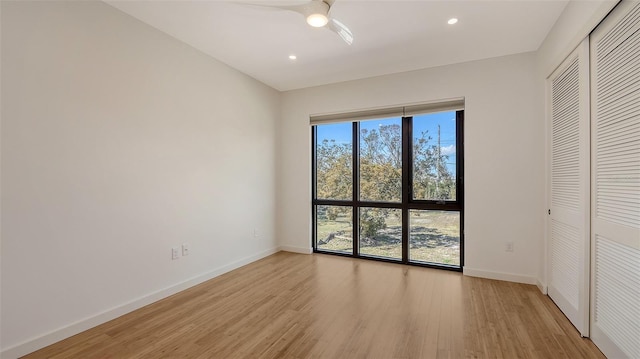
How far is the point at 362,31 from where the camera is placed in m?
2.72

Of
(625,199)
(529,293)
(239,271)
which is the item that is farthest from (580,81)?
(239,271)

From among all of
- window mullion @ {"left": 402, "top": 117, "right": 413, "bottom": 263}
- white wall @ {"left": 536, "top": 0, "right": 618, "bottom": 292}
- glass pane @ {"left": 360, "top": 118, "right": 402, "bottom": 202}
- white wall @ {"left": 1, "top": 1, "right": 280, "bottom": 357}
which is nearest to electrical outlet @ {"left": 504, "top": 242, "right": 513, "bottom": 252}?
white wall @ {"left": 536, "top": 0, "right": 618, "bottom": 292}

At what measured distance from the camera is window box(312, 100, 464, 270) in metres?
3.66

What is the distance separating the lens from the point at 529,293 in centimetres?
286

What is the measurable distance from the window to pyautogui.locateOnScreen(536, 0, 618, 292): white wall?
84 centimetres

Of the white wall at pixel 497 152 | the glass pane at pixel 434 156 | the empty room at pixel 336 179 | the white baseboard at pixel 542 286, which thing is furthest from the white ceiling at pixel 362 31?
the white baseboard at pixel 542 286

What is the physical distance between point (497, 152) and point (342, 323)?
2.63 metres

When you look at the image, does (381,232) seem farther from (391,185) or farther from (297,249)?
(297,249)

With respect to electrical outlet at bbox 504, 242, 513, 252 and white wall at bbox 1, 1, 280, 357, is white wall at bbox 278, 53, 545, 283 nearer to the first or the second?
electrical outlet at bbox 504, 242, 513, 252

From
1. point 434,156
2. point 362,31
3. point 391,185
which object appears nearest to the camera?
point 362,31

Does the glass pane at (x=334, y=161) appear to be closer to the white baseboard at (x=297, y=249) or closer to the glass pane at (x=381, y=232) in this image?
the glass pane at (x=381, y=232)

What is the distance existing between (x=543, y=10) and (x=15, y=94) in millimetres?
4107

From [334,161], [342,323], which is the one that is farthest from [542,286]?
[334,161]

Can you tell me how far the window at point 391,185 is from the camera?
12.0ft
